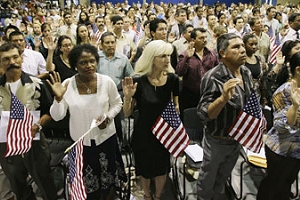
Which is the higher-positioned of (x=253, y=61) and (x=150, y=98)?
(x=253, y=61)

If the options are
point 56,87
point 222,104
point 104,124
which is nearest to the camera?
point 222,104

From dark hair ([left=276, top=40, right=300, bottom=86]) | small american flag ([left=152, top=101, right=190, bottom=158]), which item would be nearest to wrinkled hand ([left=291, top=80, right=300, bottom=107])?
dark hair ([left=276, top=40, right=300, bottom=86])

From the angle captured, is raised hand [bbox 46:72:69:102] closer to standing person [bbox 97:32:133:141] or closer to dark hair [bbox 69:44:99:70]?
dark hair [bbox 69:44:99:70]

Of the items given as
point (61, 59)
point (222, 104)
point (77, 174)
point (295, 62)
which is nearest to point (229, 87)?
point (222, 104)

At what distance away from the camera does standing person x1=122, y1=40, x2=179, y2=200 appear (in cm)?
332

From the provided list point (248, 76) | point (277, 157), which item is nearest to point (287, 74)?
point (248, 76)

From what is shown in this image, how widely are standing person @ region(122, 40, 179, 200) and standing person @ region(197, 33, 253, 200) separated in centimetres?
44

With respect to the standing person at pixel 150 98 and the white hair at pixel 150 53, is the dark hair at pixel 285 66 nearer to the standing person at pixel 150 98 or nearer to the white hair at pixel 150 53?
the standing person at pixel 150 98

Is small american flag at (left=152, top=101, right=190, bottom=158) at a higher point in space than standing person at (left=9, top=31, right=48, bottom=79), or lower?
lower

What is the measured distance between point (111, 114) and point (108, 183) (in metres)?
0.84

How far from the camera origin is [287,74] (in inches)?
140

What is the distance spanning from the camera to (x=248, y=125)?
3119 mm

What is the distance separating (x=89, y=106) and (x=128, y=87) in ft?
1.41

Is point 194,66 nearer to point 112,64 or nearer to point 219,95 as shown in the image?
point 112,64
